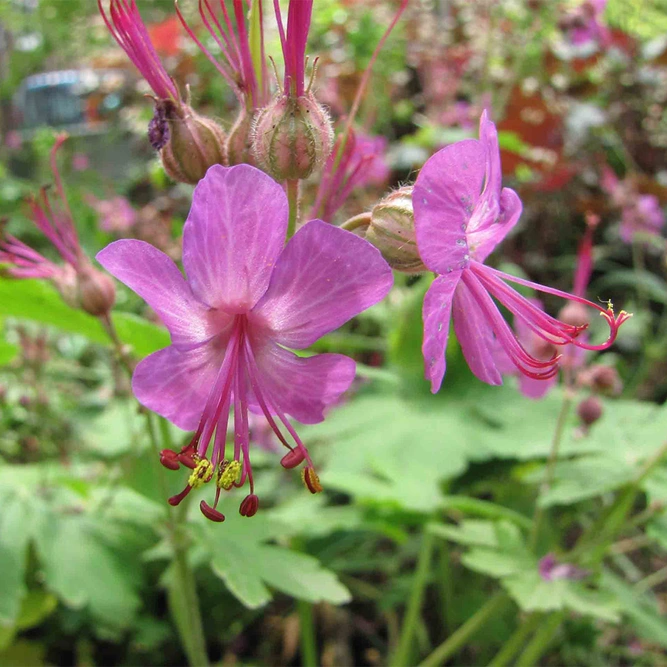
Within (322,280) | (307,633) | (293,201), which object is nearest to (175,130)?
(293,201)

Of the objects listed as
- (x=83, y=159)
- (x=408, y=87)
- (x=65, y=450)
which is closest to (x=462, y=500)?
(x=65, y=450)

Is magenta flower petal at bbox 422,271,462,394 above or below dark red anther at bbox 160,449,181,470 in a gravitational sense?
above

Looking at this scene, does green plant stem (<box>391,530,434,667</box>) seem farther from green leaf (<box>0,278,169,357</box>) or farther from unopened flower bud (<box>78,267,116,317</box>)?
unopened flower bud (<box>78,267,116,317</box>)

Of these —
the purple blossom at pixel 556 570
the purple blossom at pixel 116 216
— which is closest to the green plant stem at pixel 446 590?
the purple blossom at pixel 556 570

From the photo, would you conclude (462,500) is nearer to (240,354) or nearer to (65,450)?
(240,354)

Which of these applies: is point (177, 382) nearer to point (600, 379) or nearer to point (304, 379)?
point (304, 379)

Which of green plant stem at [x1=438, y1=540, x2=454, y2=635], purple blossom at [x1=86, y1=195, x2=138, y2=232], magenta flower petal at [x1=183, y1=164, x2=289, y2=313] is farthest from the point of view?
purple blossom at [x1=86, y1=195, x2=138, y2=232]

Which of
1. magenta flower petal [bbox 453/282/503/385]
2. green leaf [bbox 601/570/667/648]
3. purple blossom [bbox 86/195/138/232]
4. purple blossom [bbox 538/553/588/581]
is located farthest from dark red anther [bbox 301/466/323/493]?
purple blossom [bbox 86/195/138/232]
